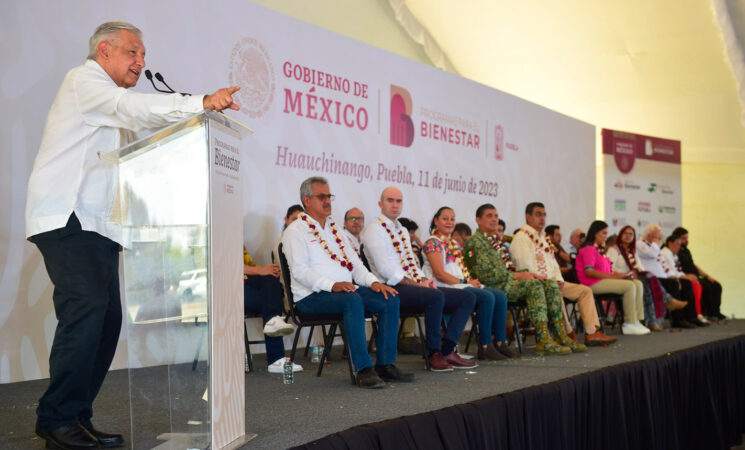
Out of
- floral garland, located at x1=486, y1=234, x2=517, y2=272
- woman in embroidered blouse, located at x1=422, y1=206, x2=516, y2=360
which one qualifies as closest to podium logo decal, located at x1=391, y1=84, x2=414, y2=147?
floral garland, located at x1=486, y1=234, x2=517, y2=272

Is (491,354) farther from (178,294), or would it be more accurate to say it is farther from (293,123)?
(178,294)

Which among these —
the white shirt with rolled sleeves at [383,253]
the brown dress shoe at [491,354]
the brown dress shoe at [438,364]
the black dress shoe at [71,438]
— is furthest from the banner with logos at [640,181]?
the black dress shoe at [71,438]

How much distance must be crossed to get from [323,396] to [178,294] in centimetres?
151

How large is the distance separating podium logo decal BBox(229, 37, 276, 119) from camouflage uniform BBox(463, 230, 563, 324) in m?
1.85

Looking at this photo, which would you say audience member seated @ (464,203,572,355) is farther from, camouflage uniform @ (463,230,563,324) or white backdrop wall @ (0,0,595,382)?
white backdrop wall @ (0,0,595,382)

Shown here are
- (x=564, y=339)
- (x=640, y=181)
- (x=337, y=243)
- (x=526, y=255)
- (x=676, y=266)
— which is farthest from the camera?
(x=640, y=181)

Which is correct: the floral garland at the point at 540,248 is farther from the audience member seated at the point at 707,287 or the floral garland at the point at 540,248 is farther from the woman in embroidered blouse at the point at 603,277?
the audience member seated at the point at 707,287

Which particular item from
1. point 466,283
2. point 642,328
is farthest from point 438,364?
point 642,328

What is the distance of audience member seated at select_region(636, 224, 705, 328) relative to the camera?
7684 millimetres

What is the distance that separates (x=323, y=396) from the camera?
3234 mm

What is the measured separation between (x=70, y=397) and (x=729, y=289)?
1232 centimetres

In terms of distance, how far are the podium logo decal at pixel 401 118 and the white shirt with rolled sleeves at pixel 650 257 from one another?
2.75 m

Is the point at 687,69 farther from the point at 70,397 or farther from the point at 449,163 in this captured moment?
the point at 70,397

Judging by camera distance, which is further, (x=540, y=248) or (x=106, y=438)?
(x=540, y=248)
